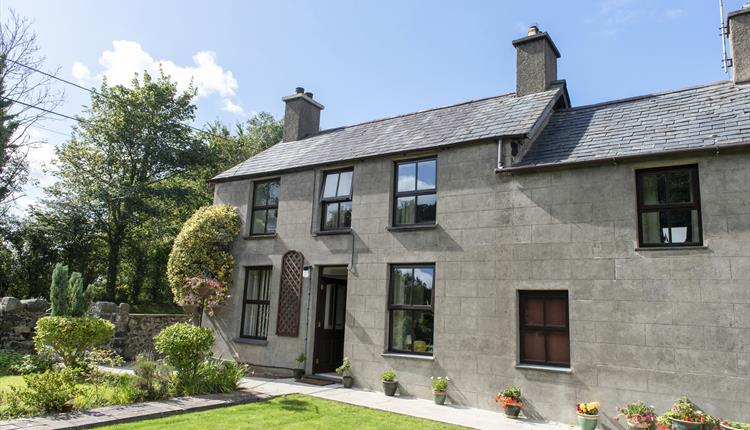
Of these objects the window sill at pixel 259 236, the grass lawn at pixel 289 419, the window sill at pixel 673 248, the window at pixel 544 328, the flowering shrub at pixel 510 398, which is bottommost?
the grass lawn at pixel 289 419

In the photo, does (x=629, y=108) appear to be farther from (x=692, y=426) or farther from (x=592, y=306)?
(x=692, y=426)

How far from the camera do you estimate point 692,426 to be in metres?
6.43

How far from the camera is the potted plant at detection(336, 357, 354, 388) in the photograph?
10.2 m

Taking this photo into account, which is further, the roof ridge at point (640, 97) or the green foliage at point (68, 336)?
the green foliage at point (68, 336)

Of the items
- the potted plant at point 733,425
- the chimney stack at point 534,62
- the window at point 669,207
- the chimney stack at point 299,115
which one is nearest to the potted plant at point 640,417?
the potted plant at point 733,425

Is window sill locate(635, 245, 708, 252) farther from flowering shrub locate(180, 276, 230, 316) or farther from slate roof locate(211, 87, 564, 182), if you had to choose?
flowering shrub locate(180, 276, 230, 316)

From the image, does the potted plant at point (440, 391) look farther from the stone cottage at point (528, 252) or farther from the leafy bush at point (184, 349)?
the leafy bush at point (184, 349)

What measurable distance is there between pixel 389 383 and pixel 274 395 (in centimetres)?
225

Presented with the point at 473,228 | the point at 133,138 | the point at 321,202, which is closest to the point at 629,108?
the point at 473,228

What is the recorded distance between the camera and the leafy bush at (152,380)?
813 centimetres

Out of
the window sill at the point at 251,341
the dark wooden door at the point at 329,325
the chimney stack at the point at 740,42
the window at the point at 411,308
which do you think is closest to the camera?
the chimney stack at the point at 740,42

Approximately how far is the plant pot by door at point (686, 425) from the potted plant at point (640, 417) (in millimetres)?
251

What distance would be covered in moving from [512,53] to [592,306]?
22.0ft

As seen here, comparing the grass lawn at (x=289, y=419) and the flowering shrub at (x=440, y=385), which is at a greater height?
the flowering shrub at (x=440, y=385)
